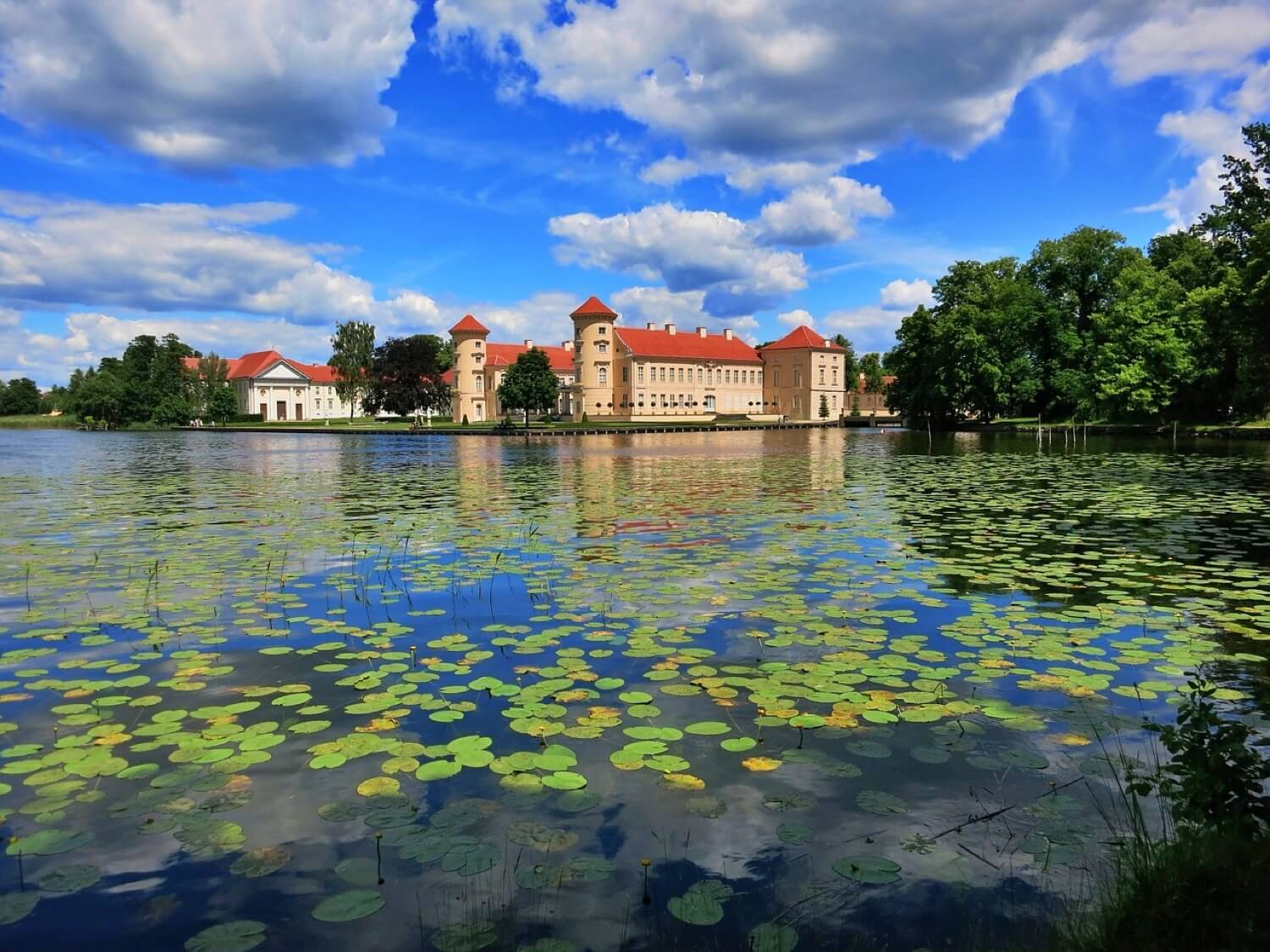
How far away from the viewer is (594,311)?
323 feet

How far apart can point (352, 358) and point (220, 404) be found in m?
16.6

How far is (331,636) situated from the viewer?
7062mm

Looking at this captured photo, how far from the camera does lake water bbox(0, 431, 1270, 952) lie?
10.4 feet

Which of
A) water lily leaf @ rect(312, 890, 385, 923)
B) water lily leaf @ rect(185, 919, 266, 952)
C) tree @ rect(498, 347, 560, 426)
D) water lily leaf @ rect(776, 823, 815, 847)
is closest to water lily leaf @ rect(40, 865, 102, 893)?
water lily leaf @ rect(185, 919, 266, 952)

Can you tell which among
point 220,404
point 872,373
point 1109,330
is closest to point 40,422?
point 220,404

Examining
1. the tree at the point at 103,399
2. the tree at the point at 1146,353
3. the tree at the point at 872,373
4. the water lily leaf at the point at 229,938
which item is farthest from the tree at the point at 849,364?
the water lily leaf at the point at 229,938

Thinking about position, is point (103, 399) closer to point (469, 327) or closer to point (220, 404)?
point (220, 404)

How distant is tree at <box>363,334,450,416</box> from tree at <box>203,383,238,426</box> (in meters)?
15.9

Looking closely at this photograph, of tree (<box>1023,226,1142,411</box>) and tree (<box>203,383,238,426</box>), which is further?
tree (<box>203,383,238,426</box>)

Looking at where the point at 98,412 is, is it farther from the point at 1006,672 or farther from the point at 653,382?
the point at 1006,672

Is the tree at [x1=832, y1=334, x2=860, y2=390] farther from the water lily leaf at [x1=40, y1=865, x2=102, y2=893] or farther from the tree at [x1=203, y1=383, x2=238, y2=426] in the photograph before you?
the water lily leaf at [x1=40, y1=865, x2=102, y2=893]

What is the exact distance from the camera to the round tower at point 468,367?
101 m

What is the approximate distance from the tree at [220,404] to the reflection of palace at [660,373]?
27.2 meters

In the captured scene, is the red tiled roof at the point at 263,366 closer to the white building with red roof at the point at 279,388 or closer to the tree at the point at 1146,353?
the white building with red roof at the point at 279,388
